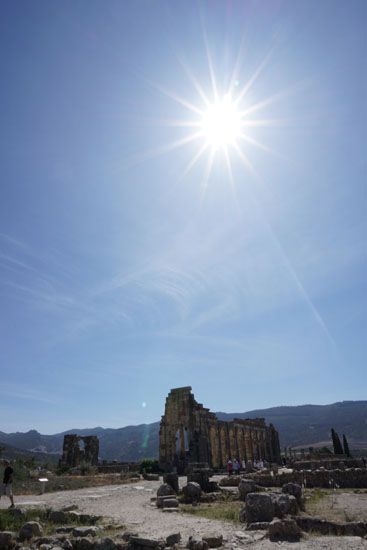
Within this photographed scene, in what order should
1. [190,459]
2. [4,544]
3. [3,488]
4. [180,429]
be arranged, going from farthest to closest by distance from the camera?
[180,429] < [190,459] < [3,488] < [4,544]

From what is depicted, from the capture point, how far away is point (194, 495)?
16.6 metres

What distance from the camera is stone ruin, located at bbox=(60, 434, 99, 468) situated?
43.1 m

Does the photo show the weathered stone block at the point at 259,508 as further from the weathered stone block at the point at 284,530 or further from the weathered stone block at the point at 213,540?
the weathered stone block at the point at 213,540

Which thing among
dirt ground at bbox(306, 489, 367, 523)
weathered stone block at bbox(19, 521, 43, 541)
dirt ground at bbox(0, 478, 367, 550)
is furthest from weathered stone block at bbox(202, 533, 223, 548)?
weathered stone block at bbox(19, 521, 43, 541)

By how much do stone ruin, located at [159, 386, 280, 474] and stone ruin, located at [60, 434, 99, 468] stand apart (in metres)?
8.66

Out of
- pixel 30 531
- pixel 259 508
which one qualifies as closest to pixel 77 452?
pixel 30 531

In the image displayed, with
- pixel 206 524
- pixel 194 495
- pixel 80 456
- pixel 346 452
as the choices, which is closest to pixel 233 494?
pixel 194 495

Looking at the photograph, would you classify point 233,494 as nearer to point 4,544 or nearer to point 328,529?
point 328,529

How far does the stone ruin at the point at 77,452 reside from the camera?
43.1 metres

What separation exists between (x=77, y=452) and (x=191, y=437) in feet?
45.2

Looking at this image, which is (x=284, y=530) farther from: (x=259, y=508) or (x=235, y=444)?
(x=235, y=444)

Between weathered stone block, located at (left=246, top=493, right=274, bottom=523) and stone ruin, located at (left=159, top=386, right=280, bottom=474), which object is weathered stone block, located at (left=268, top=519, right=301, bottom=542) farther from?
stone ruin, located at (left=159, top=386, right=280, bottom=474)

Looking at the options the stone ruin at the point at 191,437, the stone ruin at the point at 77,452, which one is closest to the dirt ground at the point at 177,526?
the stone ruin at the point at 191,437

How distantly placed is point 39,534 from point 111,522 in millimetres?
2391
